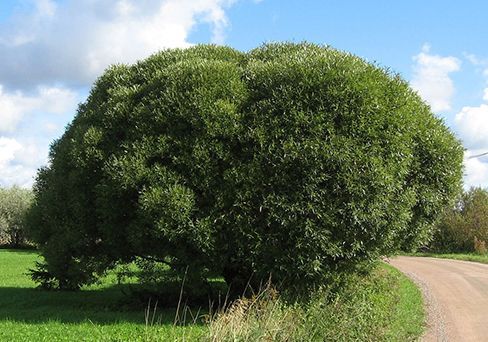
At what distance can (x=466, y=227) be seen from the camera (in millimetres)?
38094

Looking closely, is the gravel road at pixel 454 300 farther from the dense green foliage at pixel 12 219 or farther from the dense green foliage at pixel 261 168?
Answer: the dense green foliage at pixel 12 219

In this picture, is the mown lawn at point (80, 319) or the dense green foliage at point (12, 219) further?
the dense green foliage at point (12, 219)

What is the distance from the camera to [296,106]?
9438mm

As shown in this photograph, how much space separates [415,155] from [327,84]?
229cm

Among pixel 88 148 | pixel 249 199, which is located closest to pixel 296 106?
pixel 249 199

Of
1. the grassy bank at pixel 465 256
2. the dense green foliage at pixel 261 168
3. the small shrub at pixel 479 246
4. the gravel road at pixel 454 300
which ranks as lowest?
the gravel road at pixel 454 300

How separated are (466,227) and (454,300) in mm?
24127

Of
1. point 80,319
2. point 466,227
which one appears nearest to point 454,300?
point 80,319

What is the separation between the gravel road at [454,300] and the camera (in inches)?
453

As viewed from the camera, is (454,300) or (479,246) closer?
(454,300)

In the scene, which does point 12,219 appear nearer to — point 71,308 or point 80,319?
point 71,308

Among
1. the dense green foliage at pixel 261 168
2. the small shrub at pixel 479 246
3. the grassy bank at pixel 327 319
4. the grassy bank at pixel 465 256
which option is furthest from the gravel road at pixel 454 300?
the small shrub at pixel 479 246

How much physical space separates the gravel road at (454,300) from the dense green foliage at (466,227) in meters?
13.2

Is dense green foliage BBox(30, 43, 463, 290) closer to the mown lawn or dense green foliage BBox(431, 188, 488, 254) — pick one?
the mown lawn
